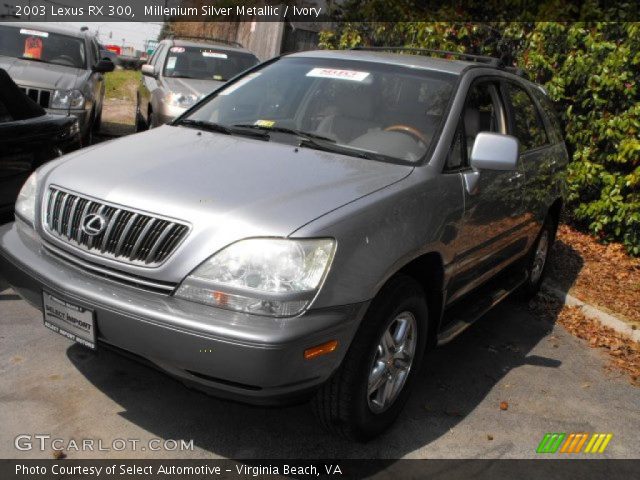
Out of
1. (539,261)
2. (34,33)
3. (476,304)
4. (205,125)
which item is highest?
(205,125)

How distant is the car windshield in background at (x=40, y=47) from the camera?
8969 millimetres

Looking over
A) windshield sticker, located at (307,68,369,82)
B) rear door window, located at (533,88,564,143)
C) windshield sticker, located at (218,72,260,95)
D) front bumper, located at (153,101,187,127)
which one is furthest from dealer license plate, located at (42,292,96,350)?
front bumper, located at (153,101,187,127)

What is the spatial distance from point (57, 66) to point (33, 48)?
0.48 meters

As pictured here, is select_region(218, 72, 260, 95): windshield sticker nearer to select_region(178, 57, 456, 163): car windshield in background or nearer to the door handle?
select_region(178, 57, 456, 163): car windshield in background

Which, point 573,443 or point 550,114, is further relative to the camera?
point 550,114

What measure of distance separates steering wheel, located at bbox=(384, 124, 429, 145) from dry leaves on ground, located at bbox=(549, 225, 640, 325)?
2.90 m

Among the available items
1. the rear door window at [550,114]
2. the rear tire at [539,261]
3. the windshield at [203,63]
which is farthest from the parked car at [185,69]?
the rear tire at [539,261]

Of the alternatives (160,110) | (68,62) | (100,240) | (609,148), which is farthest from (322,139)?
(68,62)

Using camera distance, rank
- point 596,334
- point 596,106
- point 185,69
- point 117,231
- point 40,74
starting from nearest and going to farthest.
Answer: point 117,231, point 596,334, point 596,106, point 40,74, point 185,69

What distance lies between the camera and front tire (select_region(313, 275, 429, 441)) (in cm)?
293

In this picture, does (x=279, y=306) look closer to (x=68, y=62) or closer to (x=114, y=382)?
(x=114, y=382)

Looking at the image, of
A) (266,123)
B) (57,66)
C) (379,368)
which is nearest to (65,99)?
(57,66)

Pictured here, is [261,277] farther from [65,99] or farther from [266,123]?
[65,99]

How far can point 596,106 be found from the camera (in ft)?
23.3
